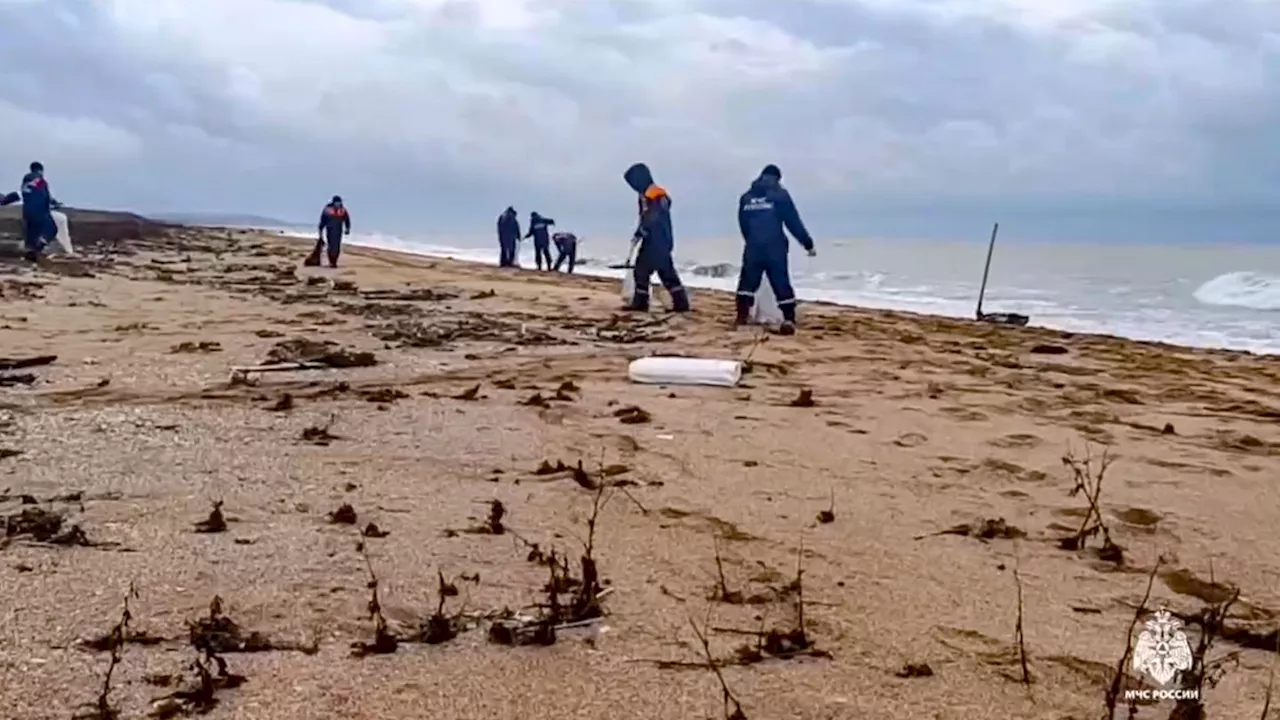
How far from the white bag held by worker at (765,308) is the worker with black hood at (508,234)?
18996 millimetres

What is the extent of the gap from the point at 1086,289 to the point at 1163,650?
30.5 m

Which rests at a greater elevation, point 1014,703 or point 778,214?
point 778,214

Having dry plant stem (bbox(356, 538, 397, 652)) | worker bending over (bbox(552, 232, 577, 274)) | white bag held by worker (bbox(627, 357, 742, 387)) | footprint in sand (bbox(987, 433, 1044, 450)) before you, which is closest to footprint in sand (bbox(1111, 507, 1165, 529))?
footprint in sand (bbox(987, 433, 1044, 450))

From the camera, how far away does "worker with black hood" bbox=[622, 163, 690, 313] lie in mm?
12711

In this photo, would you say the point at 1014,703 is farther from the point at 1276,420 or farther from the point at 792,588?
the point at 1276,420

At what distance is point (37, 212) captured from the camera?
19281 mm

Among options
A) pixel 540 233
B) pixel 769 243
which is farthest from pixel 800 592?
pixel 540 233

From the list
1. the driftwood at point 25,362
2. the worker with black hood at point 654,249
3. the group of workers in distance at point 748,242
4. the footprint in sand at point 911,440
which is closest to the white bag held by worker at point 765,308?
the group of workers in distance at point 748,242

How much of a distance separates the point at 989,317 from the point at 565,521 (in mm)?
13681

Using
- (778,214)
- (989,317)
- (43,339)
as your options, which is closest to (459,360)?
(43,339)

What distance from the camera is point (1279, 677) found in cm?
294

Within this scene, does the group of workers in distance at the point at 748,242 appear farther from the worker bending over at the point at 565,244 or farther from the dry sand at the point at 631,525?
the worker bending over at the point at 565,244

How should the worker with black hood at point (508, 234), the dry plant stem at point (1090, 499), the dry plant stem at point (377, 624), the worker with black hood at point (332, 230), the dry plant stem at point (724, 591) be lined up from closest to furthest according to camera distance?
1. the dry plant stem at point (377, 624)
2. the dry plant stem at point (724, 591)
3. the dry plant stem at point (1090, 499)
4. the worker with black hood at point (332, 230)
5. the worker with black hood at point (508, 234)

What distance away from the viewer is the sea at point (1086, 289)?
1970 cm
